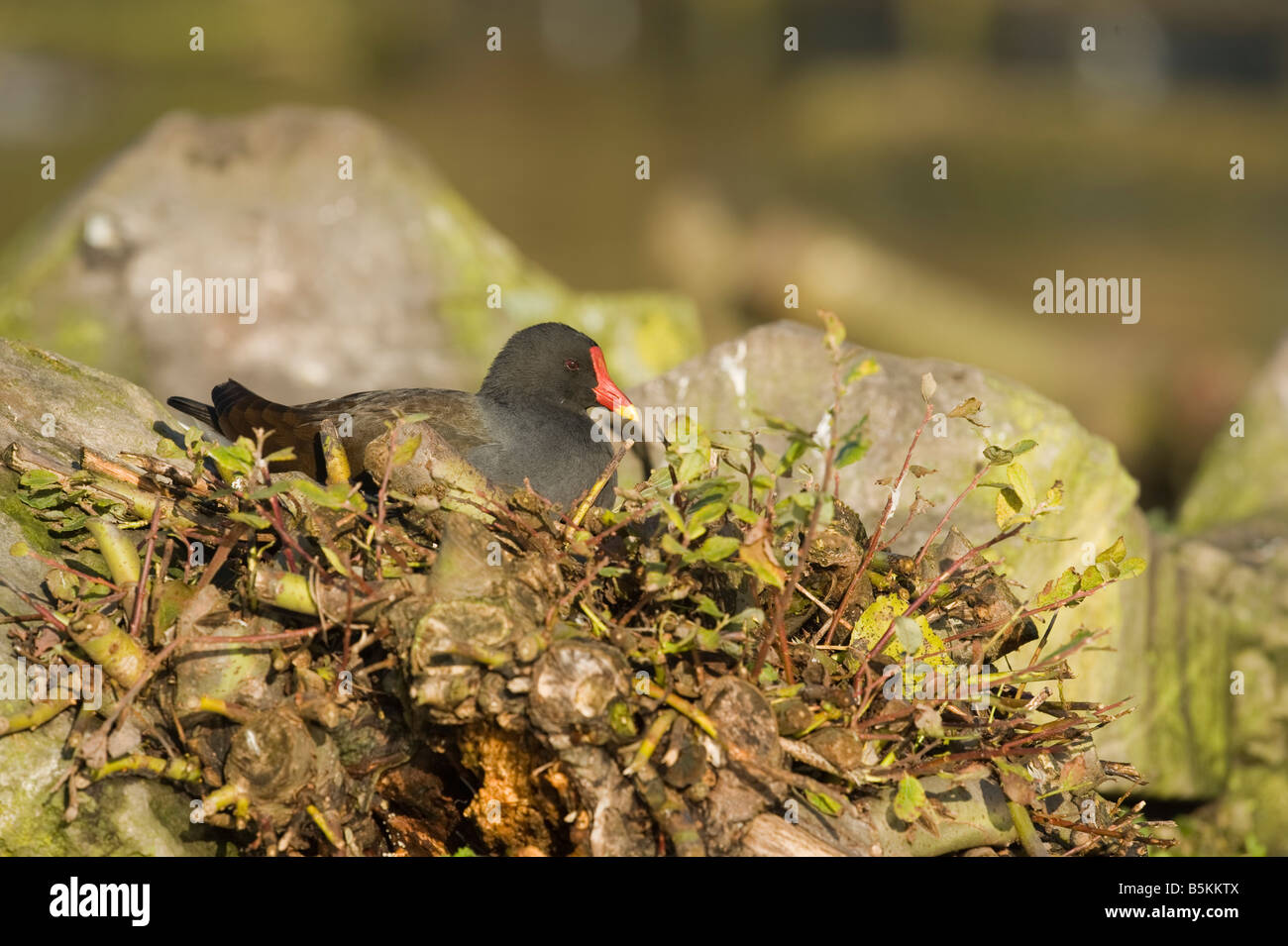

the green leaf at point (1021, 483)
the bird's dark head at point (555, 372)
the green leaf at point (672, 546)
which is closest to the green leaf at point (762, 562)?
the green leaf at point (672, 546)

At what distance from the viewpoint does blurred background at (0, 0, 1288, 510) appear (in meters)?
14.4

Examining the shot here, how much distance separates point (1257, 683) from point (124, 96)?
21400 millimetres

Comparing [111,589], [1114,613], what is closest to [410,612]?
[111,589]

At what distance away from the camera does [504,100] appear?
26125 millimetres

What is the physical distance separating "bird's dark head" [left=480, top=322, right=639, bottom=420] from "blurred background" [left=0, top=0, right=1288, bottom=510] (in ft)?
22.8

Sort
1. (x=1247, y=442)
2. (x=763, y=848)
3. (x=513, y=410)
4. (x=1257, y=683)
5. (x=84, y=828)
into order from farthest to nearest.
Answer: (x=1247, y=442) → (x=1257, y=683) → (x=513, y=410) → (x=84, y=828) → (x=763, y=848)

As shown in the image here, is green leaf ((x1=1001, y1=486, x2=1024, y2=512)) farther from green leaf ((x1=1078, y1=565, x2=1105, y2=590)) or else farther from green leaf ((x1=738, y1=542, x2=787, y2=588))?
green leaf ((x1=738, y1=542, x2=787, y2=588))

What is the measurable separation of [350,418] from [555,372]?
1.02m

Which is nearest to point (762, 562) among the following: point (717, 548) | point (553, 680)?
point (717, 548)

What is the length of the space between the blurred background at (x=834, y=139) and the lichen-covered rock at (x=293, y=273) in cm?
541

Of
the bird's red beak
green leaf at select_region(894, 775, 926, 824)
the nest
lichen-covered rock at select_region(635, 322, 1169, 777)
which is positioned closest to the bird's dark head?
the bird's red beak

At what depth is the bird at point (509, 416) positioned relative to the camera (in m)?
4.98

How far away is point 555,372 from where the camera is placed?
5.58 meters

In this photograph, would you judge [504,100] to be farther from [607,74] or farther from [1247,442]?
[1247,442]
